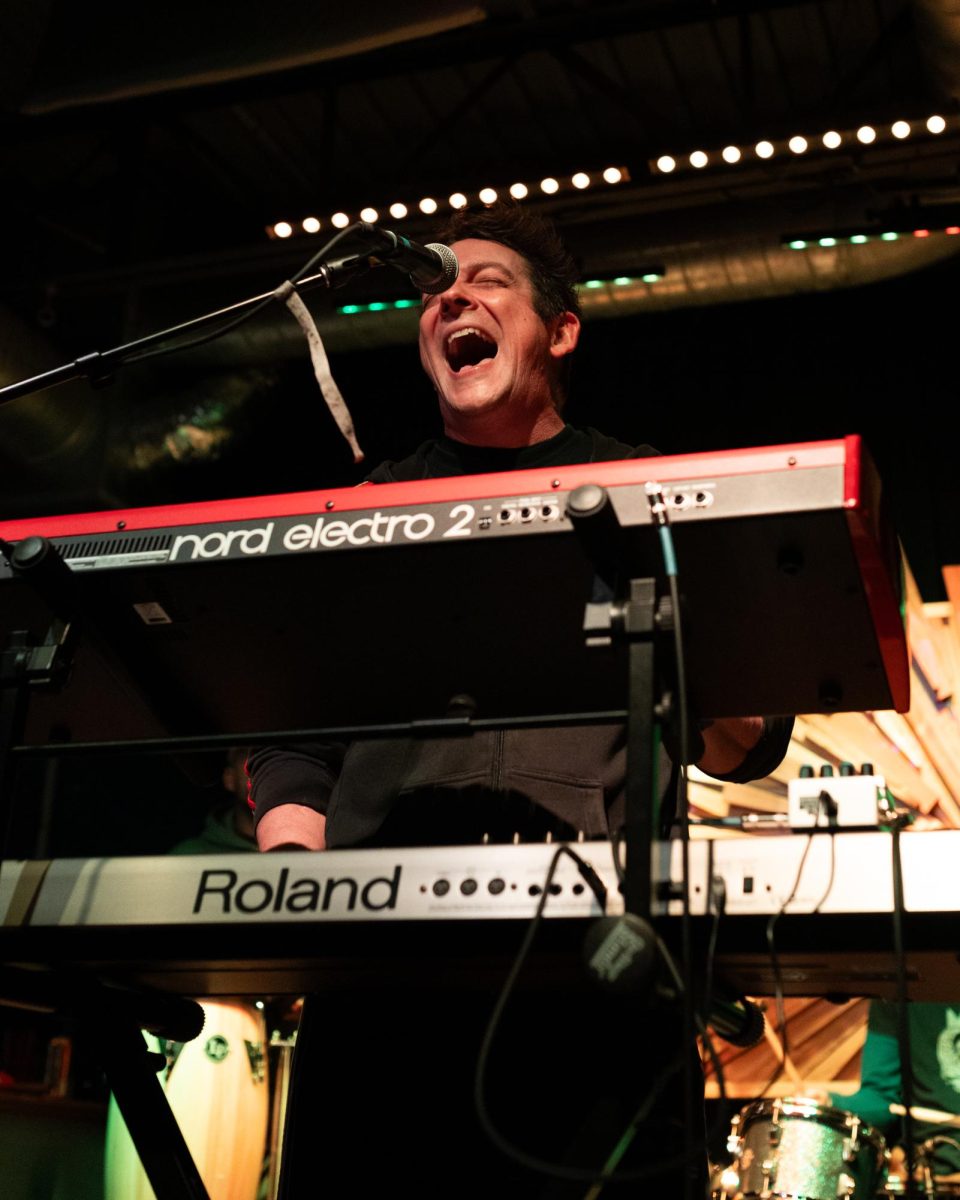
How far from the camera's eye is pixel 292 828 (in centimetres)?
175

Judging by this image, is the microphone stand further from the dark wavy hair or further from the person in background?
the person in background

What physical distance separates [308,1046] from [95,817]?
5046 millimetres

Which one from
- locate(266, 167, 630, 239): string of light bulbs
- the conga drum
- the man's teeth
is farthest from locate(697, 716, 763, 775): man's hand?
locate(266, 167, 630, 239): string of light bulbs

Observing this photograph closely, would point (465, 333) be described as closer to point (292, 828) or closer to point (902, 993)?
point (292, 828)

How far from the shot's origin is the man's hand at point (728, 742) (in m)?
1.68

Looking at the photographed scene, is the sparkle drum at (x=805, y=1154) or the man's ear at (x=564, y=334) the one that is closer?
the man's ear at (x=564, y=334)

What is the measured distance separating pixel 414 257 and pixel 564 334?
0.65m

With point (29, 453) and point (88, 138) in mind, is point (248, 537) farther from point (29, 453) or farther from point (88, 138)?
point (88, 138)

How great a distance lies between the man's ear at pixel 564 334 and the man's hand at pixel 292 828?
0.91 meters

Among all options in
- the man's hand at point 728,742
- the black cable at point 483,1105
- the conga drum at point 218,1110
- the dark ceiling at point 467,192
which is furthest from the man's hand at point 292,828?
the dark ceiling at point 467,192

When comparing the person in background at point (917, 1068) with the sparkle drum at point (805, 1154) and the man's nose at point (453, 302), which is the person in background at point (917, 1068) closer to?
the sparkle drum at point (805, 1154)

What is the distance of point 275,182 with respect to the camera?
6.57 metres

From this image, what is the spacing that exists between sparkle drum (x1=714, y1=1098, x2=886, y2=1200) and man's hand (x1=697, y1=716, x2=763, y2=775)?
216cm

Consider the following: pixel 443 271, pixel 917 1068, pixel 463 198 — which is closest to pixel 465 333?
pixel 443 271
